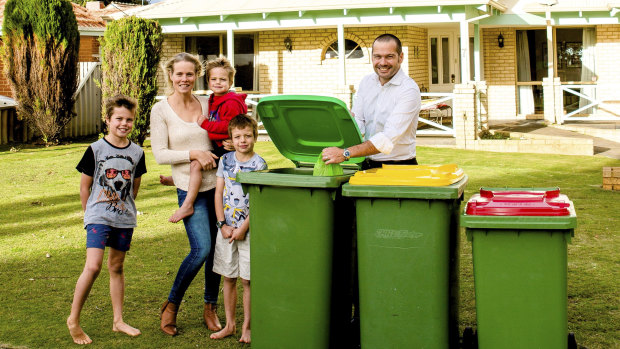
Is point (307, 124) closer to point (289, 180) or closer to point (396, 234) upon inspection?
point (289, 180)

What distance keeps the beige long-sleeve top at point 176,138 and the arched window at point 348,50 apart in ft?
48.7

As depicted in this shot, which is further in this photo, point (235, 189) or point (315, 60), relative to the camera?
point (315, 60)

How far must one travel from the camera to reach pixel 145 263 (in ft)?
22.5

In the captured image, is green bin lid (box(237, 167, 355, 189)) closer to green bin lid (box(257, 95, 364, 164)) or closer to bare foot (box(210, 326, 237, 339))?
green bin lid (box(257, 95, 364, 164))

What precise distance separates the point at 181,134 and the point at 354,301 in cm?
151

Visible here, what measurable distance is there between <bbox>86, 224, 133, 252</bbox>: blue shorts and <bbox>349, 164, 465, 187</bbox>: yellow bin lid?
5.22ft

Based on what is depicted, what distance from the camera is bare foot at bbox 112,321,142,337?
4973 millimetres

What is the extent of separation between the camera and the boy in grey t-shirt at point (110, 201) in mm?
4824

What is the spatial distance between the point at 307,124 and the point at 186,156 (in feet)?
2.57

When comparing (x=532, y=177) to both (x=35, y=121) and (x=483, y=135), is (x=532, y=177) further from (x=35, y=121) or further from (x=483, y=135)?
(x=35, y=121)

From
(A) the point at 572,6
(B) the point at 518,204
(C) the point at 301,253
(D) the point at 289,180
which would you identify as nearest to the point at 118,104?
(D) the point at 289,180

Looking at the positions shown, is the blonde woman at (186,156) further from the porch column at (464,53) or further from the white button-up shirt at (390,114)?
the porch column at (464,53)

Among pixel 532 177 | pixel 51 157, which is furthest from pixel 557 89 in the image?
pixel 51 157

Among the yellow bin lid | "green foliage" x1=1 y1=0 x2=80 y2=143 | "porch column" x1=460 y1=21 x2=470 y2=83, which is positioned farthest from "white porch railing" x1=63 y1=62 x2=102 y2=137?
the yellow bin lid
